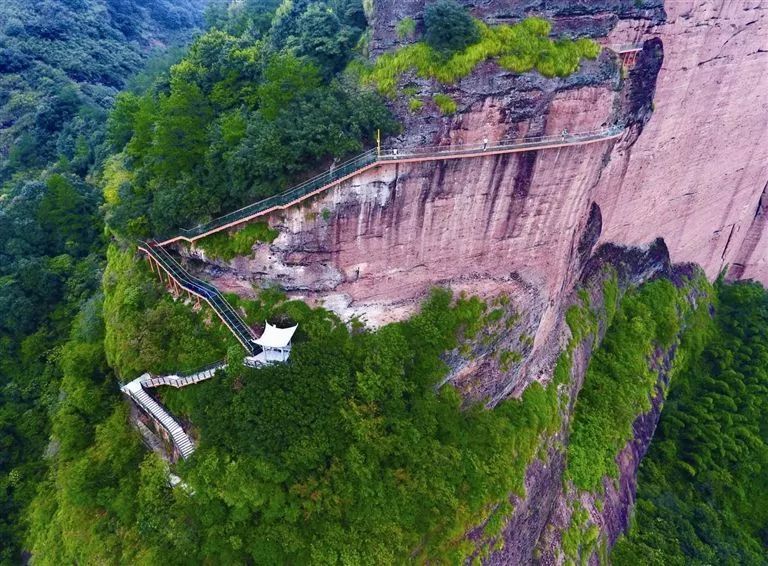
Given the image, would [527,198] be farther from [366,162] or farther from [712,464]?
[712,464]

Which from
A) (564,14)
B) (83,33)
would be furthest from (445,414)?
(83,33)

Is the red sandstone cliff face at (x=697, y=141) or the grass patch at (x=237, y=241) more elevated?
the red sandstone cliff face at (x=697, y=141)

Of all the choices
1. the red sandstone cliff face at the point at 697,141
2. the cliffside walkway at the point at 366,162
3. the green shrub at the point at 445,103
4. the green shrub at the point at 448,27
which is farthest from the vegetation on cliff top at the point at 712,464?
the green shrub at the point at 448,27

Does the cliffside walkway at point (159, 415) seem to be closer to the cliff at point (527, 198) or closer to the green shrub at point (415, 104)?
the cliff at point (527, 198)

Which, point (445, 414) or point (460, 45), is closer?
point (460, 45)

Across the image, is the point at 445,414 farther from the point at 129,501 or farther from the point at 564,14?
the point at 564,14

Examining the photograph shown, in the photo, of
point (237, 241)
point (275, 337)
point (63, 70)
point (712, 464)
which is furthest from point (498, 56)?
point (63, 70)
